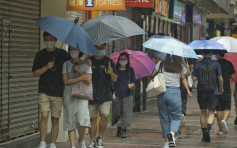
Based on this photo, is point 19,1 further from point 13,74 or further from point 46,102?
point 46,102

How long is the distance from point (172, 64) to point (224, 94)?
3.27 m

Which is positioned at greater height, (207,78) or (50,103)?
(207,78)

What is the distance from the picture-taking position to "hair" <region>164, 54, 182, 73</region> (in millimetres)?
9602

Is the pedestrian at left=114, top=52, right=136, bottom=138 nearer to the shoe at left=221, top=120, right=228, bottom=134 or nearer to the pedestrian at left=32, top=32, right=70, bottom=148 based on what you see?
the shoe at left=221, top=120, right=228, bottom=134

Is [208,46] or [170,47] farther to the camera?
[208,46]

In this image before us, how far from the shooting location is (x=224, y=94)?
12555 mm

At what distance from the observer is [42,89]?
844 centimetres

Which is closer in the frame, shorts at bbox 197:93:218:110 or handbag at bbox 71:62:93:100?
handbag at bbox 71:62:93:100

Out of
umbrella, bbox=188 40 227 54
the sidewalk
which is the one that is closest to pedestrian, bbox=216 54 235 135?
the sidewalk

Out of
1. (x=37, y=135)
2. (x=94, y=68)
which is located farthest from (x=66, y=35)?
(x=37, y=135)

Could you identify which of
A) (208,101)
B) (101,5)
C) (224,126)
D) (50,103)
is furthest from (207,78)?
(50,103)

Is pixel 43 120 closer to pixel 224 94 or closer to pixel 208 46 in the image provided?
pixel 208 46

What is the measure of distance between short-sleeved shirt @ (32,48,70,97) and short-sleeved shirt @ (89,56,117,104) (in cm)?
98

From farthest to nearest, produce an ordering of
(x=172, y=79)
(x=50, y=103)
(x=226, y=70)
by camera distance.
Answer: (x=226, y=70) < (x=172, y=79) < (x=50, y=103)
